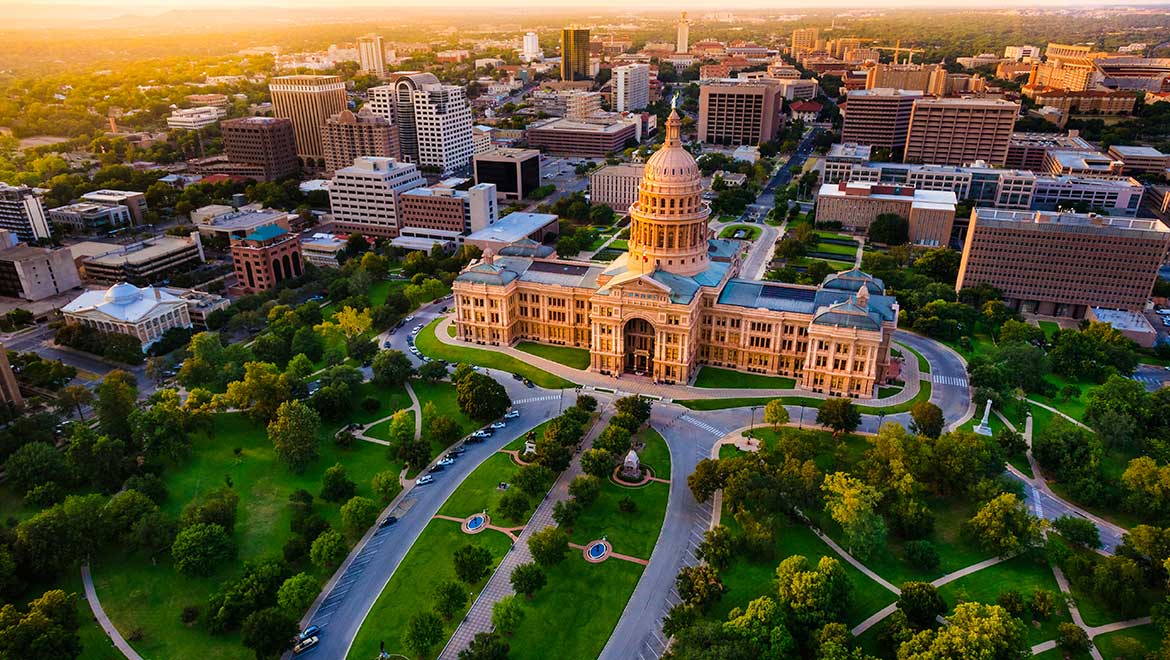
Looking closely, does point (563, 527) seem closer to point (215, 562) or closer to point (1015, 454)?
point (215, 562)

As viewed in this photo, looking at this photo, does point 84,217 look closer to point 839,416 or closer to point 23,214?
point 23,214

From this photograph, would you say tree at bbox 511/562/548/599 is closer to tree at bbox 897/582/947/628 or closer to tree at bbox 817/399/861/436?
tree at bbox 897/582/947/628

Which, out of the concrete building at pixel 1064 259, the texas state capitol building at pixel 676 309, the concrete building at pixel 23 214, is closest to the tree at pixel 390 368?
the texas state capitol building at pixel 676 309

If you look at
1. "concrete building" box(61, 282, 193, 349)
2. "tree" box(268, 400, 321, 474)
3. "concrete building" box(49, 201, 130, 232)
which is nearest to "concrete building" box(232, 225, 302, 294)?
"concrete building" box(61, 282, 193, 349)

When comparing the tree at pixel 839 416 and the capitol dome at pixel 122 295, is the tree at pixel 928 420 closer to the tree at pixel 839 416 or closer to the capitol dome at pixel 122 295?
the tree at pixel 839 416

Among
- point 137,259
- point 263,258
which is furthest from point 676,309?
point 137,259
